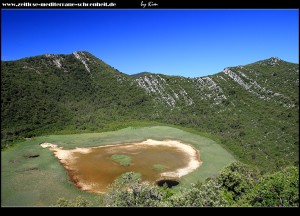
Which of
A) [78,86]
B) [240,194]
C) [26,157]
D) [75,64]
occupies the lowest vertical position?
[240,194]

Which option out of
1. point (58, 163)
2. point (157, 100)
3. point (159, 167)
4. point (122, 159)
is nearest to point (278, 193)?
point (159, 167)

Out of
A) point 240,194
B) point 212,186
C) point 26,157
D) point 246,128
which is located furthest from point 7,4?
point 246,128

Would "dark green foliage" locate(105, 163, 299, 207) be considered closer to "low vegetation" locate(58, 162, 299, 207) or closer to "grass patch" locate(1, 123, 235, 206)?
"low vegetation" locate(58, 162, 299, 207)

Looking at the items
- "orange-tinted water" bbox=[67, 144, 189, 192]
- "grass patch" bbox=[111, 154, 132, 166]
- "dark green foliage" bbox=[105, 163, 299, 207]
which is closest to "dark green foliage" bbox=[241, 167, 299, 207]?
"dark green foliage" bbox=[105, 163, 299, 207]

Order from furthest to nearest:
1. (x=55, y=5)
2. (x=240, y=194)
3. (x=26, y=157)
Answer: (x=26, y=157) → (x=240, y=194) → (x=55, y=5)

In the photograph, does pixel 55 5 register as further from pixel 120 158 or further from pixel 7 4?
pixel 120 158

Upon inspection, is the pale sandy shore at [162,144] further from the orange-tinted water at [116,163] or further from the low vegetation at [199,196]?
the low vegetation at [199,196]

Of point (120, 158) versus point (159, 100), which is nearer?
point (120, 158)
